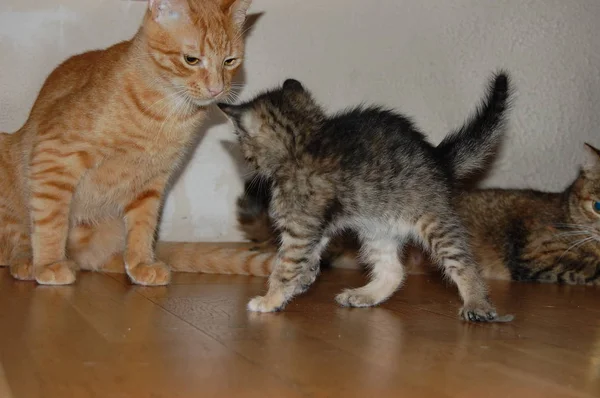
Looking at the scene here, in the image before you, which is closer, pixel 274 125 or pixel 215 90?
pixel 274 125

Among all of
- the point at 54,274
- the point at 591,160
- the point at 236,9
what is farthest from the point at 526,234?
the point at 54,274

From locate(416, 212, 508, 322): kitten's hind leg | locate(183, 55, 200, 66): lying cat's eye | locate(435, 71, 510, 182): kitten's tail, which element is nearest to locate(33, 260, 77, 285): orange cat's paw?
locate(183, 55, 200, 66): lying cat's eye

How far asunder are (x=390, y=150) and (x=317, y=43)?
1.43 m

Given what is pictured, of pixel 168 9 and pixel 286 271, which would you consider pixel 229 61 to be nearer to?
pixel 168 9

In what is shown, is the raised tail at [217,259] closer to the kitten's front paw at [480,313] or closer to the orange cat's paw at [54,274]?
the orange cat's paw at [54,274]

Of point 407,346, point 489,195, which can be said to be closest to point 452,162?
point 407,346

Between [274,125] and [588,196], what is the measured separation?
1.72 metres

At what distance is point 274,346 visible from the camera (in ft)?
6.40

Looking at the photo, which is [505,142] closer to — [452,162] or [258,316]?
[452,162]

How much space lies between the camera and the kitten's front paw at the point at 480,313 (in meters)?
2.35

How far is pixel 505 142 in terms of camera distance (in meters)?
4.08

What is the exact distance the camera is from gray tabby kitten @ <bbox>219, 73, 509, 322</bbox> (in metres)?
2.42

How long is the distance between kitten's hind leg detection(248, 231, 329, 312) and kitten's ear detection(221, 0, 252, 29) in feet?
2.95

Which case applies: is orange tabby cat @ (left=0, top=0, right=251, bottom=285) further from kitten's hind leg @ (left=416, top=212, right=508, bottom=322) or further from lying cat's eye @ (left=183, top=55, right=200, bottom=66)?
kitten's hind leg @ (left=416, top=212, right=508, bottom=322)
